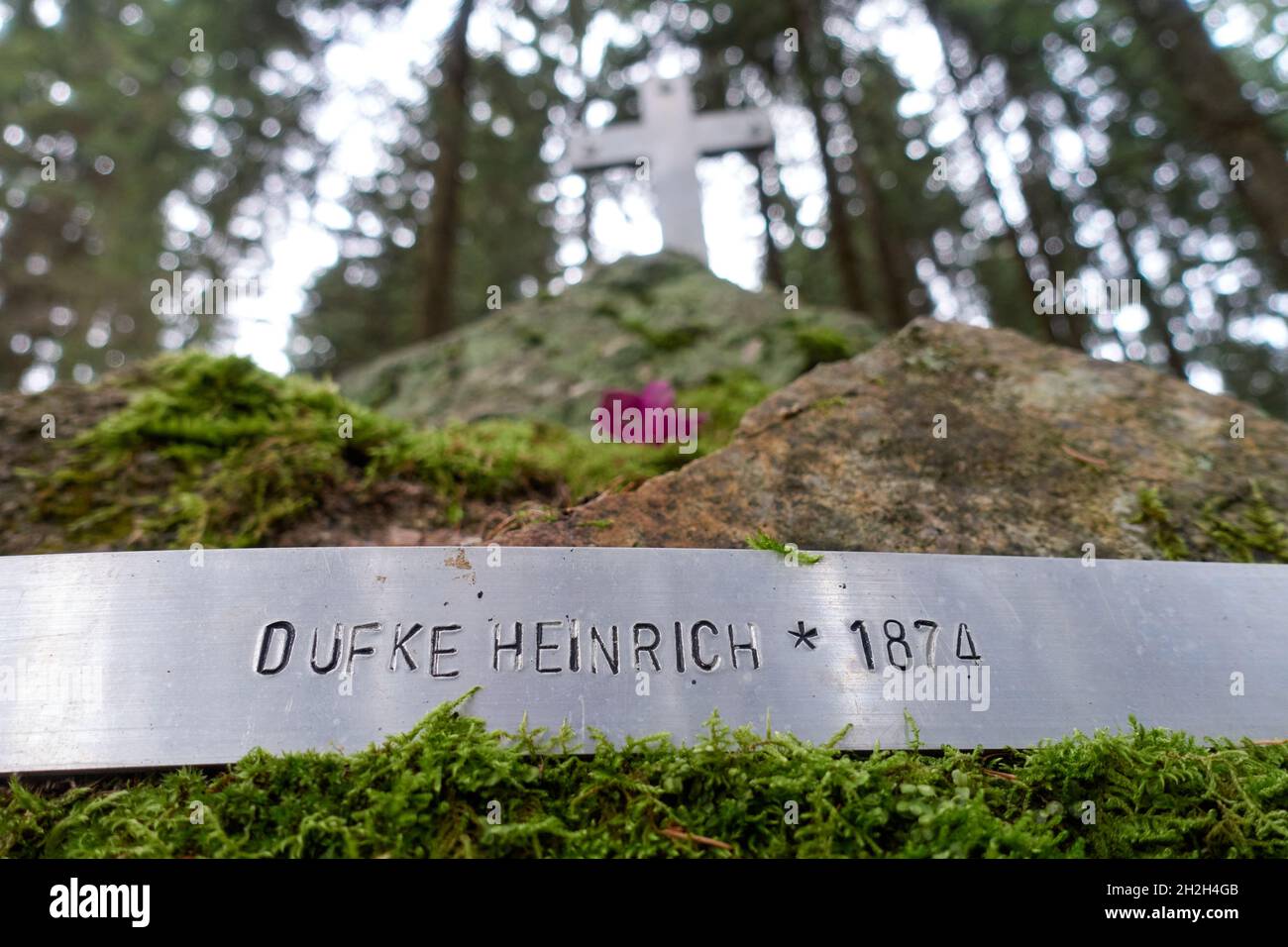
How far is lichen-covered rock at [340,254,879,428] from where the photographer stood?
17.5 ft

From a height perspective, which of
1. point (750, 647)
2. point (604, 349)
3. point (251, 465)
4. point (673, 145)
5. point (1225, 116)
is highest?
point (673, 145)

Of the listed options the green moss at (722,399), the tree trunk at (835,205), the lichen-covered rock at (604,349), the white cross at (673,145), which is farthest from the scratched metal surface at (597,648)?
the tree trunk at (835,205)

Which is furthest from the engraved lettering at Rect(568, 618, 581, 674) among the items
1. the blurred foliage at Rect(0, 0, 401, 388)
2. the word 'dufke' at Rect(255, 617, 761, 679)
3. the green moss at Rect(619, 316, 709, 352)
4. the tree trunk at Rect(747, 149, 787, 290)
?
the tree trunk at Rect(747, 149, 787, 290)

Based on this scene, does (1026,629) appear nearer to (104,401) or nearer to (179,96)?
(104,401)

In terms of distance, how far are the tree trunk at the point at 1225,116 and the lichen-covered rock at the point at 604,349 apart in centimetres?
326

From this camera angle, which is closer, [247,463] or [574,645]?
[574,645]

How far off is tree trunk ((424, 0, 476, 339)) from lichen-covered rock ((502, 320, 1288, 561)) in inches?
232

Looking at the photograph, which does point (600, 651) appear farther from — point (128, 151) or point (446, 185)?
point (128, 151)

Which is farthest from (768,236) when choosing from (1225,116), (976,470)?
(976,470)

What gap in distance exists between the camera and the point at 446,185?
8172 mm

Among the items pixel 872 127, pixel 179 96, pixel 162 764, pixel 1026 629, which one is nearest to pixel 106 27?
pixel 179 96

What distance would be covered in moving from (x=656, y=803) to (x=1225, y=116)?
731cm

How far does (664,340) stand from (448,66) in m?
5.07

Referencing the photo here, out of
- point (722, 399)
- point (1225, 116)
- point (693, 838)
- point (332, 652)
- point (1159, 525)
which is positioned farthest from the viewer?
point (1225, 116)
